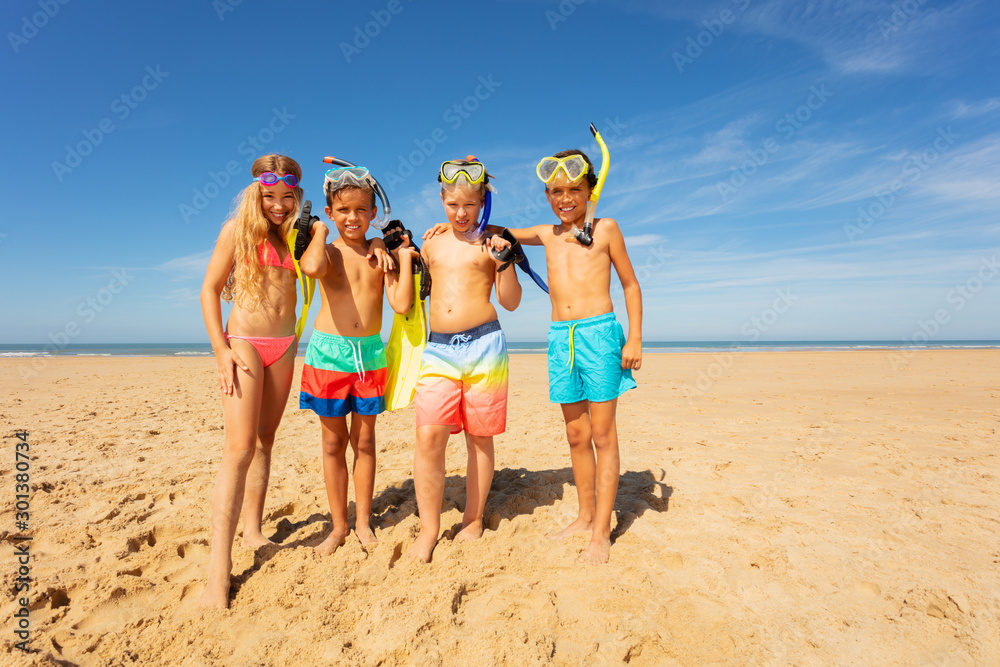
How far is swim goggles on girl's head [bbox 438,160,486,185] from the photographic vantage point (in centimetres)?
321

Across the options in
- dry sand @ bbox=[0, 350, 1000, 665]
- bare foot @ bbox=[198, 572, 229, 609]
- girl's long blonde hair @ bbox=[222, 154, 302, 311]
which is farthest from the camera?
girl's long blonde hair @ bbox=[222, 154, 302, 311]

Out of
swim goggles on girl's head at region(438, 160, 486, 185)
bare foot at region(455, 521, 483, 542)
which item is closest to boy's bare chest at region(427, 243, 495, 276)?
swim goggles on girl's head at region(438, 160, 486, 185)

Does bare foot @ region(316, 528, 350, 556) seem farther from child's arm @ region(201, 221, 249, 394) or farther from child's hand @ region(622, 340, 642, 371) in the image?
child's hand @ region(622, 340, 642, 371)

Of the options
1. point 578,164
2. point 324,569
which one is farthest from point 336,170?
point 324,569

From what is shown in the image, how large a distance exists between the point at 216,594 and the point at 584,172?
329 centimetres

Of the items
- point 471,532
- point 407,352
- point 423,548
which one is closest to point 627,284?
point 407,352

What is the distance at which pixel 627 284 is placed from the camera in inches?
132

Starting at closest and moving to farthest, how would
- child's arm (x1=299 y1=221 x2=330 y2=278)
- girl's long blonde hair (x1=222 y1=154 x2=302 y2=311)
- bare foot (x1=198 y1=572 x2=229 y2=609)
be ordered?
1. bare foot (x1=198 y1=572 x2=229 y2=609)
2. girl's long blonde hair (x1=222 y1=154 x2=302 y2=311)
3. child's arm (x1=299 y1=221 x2=330 y2=278)

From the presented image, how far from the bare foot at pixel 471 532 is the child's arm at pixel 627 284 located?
1.49 metres

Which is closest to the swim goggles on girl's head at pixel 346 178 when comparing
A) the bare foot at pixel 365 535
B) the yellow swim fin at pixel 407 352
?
the yellow swim fin at pixel 407 352

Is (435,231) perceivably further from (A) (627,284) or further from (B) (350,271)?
(A) (627,284)

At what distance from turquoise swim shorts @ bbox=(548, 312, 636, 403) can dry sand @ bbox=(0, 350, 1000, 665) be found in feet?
3.35

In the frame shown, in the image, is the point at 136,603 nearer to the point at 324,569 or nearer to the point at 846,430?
the point at 324,569

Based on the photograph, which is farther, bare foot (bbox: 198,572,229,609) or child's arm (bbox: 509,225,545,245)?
A: child's arm (bbox: 509,225,545,245)
